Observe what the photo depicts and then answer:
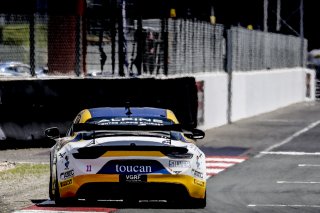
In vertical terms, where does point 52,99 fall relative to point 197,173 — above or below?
below

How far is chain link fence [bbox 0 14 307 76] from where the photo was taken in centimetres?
2744

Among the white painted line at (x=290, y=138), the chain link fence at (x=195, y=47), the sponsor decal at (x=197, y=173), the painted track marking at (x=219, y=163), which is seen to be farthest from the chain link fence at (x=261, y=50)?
the sponsor decal at (x=197, y=173)

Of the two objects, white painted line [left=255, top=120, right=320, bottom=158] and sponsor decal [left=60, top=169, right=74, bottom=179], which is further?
white painted line [left=255, top=120, right=320, bottom=158]

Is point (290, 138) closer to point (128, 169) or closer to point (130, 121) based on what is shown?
point (130, 121)

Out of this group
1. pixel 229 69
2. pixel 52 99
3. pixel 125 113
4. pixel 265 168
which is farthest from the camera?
pixel 229 69

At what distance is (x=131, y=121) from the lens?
47.7 feet

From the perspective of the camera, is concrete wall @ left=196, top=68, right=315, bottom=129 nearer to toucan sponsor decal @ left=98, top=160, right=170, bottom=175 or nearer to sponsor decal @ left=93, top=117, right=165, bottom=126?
sponsor decal @ left=93, top=117, right=165, bottom=126

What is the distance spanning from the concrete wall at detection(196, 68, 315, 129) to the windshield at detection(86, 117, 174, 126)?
→ 1800cm

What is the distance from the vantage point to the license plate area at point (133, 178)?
13484 mm

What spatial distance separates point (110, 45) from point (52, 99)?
399 centimetres

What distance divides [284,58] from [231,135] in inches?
900

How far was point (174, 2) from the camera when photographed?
79.0 m

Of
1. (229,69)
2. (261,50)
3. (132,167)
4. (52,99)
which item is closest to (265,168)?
(52,99)

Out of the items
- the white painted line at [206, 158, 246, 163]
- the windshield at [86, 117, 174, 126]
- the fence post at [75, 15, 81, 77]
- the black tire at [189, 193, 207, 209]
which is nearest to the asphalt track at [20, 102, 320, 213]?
the black tire at [189, 193, 207, 209]
